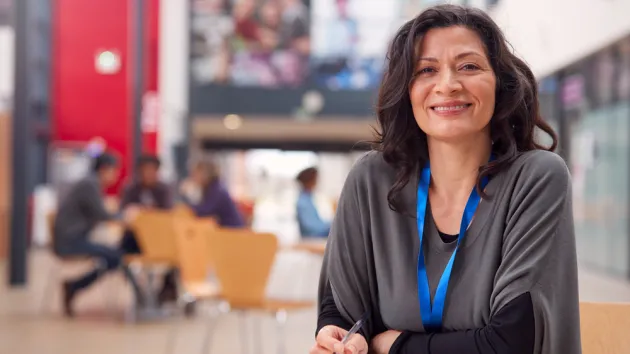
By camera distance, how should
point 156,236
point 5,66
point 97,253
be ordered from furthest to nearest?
point 5,66 < point 97,253 < point 156,236

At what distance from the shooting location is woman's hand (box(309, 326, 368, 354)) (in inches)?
75.5

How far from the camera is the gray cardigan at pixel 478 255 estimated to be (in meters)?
1.79

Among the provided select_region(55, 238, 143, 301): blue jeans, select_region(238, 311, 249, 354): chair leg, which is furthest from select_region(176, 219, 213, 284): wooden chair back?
select_region(55, 238, 143, 301): blue jeans

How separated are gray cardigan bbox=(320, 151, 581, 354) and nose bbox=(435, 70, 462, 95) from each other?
21 cm

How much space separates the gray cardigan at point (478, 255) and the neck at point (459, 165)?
57mm

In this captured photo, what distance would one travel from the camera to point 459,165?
1.98 metres

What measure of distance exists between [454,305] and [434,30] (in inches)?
23.6

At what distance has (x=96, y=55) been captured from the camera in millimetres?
17922

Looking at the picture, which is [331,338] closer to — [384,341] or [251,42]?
[384,341]

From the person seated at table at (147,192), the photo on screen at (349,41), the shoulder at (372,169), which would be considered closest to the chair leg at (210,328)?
the person seated at table at (147,192)

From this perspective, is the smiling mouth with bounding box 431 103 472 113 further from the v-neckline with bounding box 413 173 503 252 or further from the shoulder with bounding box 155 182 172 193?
the shoulder with bounding box 155 182 172 193

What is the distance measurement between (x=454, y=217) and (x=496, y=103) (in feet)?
0.90

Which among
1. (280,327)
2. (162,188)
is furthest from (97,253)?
(280,327)

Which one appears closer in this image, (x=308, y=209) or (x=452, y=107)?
(x=452, y=107)
